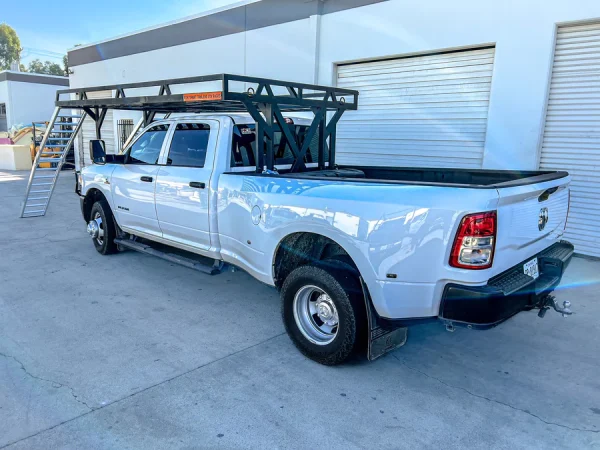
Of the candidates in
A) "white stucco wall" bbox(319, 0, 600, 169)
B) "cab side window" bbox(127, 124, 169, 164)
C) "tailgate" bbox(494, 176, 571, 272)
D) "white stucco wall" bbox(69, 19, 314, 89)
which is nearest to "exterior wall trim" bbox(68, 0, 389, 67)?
"white stucco wall" bbox(69, 19, 314, 89)

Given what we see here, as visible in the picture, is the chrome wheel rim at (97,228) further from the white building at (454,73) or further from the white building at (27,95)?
the white building at (27,95)

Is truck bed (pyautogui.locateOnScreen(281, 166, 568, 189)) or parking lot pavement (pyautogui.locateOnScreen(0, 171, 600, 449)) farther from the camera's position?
truck bed (pyautogui.locateOnScreen(281, 166, 568, 189))

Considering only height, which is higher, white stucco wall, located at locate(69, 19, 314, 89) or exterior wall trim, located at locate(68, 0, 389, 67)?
exterior wall trim, located at locate(68, 0, 389, 67)

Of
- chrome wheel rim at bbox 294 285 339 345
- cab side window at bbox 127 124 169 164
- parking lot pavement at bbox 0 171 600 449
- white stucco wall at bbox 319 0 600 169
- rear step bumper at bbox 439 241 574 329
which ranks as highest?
white stucco wall at bbox 319 0 600 169

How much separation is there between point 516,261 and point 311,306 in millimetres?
1620

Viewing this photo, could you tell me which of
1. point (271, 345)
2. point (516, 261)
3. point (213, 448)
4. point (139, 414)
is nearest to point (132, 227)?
point (271, 345)

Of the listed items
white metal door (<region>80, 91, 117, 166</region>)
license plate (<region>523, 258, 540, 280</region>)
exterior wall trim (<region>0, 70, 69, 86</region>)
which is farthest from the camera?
exterior wall trim (<region>0, 70, 69, 86</region>)

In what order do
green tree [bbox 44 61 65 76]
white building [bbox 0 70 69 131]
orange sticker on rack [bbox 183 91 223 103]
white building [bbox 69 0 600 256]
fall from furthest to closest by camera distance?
1. green tree [bbox 44 61 65 76]
2. white building [bbox 0 70 69 131]
3. white building [bbox 69 0 600 256]
4. orange sticker on rack [bbox 183 91 223 103]

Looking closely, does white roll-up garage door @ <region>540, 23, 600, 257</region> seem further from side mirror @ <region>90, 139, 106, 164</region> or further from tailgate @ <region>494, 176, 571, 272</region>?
side mirror @ <region>90, 139, 106, 164</region>

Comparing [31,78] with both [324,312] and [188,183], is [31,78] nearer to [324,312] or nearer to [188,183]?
[188,183]

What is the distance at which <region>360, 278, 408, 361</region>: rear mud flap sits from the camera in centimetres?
336

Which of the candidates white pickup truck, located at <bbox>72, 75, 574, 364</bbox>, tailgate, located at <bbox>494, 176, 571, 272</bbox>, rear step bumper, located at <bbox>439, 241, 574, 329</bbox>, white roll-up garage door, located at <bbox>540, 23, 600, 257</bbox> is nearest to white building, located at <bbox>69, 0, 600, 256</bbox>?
white roll-up garage door, located at <bbox>540, 23, 600, 257</bbox>

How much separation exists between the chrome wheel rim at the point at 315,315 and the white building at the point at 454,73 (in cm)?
508

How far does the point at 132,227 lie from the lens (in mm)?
6113
